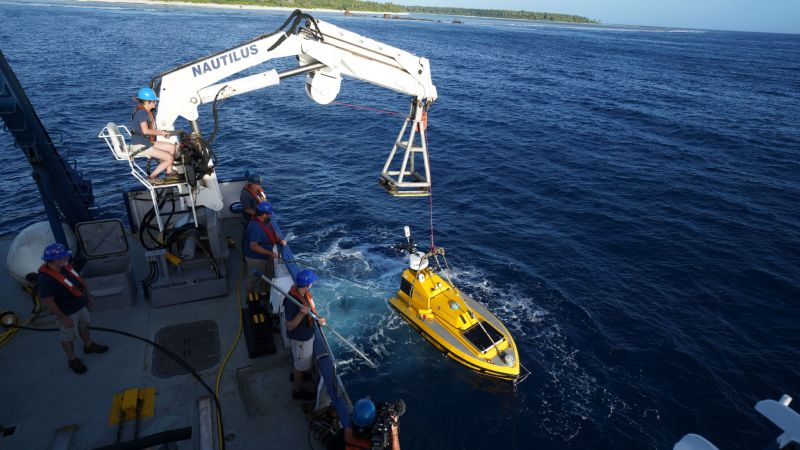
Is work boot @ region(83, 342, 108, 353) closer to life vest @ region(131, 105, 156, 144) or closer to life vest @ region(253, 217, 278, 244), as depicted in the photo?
life vest @ region(253, 217, 278, 244)

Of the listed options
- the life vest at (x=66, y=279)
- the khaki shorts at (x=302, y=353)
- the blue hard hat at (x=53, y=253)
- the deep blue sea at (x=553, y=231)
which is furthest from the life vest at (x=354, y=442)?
the deep blue sea at (x=553, y=231)

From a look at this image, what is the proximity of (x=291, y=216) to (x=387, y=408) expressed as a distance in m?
15.4

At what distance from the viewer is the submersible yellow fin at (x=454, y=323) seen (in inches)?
433

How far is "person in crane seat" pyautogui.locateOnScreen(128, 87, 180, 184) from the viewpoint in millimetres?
7359

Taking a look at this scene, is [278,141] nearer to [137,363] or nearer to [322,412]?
[137,363]

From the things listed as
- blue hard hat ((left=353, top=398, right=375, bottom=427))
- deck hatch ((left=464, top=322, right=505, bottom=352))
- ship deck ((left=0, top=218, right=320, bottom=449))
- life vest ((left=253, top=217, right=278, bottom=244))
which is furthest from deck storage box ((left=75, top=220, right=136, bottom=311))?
deck hatch ((left=464, top=322, right=505, bottom=352))

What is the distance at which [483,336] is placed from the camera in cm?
1145

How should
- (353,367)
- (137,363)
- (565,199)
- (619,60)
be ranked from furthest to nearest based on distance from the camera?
(619,60), (565,199), (353,367), (137,363)

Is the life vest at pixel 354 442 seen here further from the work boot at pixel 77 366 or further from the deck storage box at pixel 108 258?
the deck storage box at pixel 108 258

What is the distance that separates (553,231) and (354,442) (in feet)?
53.1

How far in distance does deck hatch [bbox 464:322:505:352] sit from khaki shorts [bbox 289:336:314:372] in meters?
6.41

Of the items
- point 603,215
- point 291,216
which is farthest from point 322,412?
point 603,215

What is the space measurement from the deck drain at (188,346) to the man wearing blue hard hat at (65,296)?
103cm

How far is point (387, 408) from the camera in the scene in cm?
444
